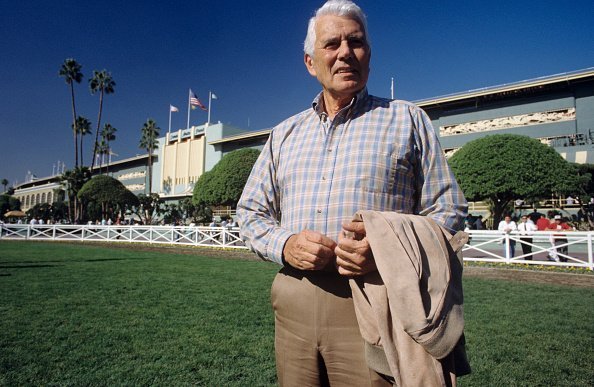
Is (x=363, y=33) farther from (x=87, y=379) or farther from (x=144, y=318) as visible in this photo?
(x=144, y=318)

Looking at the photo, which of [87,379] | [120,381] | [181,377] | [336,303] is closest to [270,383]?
[181,377]

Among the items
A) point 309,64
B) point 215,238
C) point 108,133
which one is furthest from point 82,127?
point 309,64

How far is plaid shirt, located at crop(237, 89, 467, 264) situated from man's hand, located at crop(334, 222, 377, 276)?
0.23 m

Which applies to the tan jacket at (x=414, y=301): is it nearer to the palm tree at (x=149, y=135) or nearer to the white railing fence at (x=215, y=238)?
the white railing fence at (x=215, y=238)

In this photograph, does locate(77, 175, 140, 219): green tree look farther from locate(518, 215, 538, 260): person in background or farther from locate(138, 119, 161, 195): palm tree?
locate(518, 215, 538, 260): person in background

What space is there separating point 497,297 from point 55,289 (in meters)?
8.56

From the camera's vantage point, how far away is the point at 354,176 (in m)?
1.50

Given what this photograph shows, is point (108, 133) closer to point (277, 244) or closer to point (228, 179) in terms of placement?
point (228, 179)

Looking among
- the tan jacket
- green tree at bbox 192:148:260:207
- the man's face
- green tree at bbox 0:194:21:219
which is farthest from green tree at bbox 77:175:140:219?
green tree at bbox 0:194:21:219

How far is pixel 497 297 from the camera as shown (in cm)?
707

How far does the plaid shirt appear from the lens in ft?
4.82

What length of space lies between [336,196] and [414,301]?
57 cm

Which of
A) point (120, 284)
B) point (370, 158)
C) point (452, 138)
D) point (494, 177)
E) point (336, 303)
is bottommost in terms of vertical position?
point (120, 284)

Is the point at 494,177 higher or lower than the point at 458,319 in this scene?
higher
